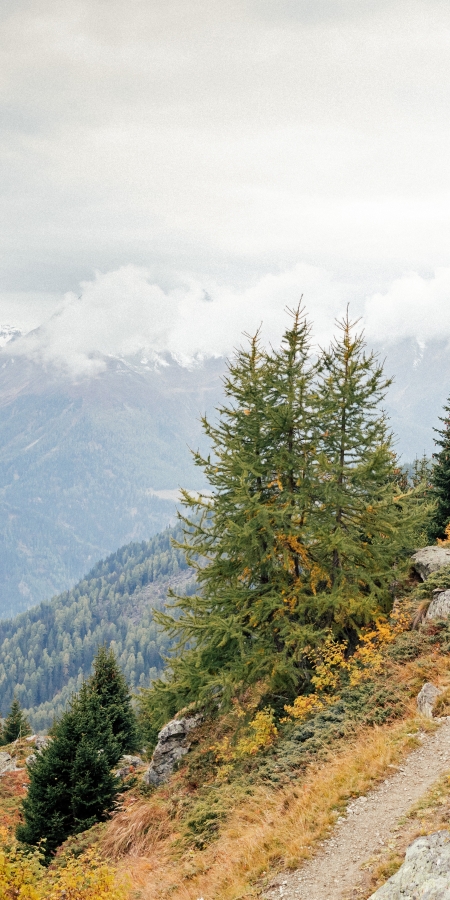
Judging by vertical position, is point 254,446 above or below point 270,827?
above

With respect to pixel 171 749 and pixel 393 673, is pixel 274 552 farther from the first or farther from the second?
pixel 171 749

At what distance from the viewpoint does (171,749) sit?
20406mm

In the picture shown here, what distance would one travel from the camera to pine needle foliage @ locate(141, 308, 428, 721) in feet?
58.4

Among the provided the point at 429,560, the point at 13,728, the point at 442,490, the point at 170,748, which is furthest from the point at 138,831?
the point at 13,728

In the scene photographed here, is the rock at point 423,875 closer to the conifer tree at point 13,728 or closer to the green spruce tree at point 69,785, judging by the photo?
the green spruce tree at point 69,785

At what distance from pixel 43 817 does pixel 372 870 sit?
612 inches

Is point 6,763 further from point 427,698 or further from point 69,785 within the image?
point 427,698

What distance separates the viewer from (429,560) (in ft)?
64.6

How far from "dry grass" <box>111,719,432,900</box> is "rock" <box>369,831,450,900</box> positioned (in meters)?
2.55

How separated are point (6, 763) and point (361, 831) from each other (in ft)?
125

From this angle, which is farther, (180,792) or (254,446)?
(254,446)

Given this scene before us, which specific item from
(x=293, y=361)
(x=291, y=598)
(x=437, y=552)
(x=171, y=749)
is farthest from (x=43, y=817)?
(x=293, y=361)

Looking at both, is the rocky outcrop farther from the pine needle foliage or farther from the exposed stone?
the pine needle foliage

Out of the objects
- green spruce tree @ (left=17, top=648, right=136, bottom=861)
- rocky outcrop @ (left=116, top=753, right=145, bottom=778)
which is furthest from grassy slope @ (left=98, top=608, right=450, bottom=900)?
rocky outcrop @ (left=116, top=753, right=145, bottom=778)
